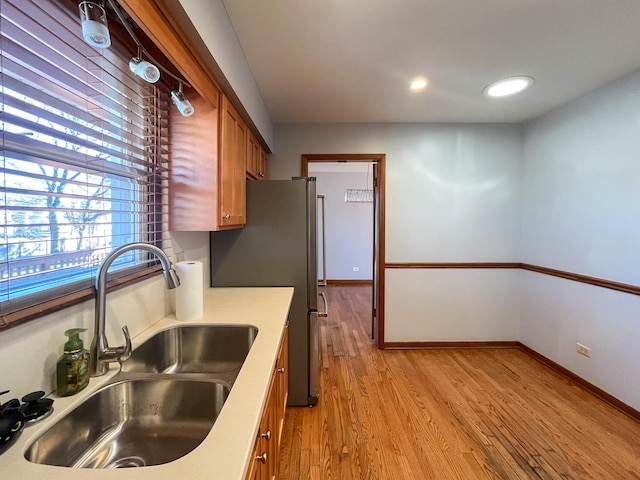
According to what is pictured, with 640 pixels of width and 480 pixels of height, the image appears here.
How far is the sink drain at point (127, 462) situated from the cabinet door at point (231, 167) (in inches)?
41.0

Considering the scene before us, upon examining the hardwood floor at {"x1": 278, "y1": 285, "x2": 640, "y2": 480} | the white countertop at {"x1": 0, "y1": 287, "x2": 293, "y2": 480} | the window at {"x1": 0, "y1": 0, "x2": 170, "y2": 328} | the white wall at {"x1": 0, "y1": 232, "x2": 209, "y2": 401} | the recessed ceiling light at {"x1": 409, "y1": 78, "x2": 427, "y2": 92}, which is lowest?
the hardwood floor at {"x1": 278, "y1": 285, "x2": 640, "y2": 480}

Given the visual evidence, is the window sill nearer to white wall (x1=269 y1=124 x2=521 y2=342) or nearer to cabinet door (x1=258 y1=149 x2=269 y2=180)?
cabinet door (x1=258 y1=149 x2=269 y2=180)

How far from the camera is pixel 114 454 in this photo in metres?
0.90

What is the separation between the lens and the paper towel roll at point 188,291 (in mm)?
1516

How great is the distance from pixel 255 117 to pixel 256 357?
1858 millimetres

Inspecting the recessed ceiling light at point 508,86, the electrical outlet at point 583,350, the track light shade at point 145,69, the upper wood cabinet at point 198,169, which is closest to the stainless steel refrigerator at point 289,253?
the upper wood cabinet at point 198,169

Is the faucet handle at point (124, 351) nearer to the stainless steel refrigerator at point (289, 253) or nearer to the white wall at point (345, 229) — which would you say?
the stainless steel refrigerator at point (289, 253)

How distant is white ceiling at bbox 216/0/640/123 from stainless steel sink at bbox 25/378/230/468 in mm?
1482

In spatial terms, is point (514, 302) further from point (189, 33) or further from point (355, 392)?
point (189, 33)

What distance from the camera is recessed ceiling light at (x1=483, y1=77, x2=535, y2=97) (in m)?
2.32

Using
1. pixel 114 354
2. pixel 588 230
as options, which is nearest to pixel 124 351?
pixel 114 354

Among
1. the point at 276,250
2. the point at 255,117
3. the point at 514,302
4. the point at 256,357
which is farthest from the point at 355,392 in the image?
the point at 255,117

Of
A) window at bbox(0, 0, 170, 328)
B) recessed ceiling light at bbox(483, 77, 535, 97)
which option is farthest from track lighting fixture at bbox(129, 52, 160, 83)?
recessed ceiling light at bbox(483, 77, 535, 97)

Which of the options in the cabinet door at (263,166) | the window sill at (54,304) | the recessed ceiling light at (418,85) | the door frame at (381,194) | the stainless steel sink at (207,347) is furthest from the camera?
the door frame at (381,194)
